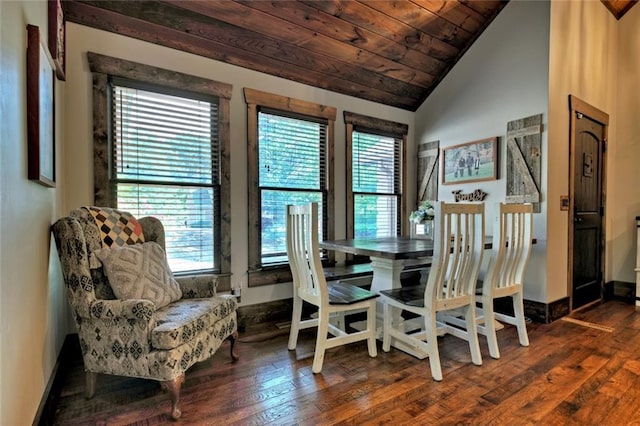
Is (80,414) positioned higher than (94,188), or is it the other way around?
(94,188)

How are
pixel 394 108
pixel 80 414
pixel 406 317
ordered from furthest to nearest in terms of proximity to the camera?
pixel 394 108 < pixel 406 317 < pixel 80 414

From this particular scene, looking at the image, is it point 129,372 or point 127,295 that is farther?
point 127,295

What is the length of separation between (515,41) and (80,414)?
4.70m

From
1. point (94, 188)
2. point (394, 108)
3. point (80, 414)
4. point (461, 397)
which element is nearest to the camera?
point (80, 414)

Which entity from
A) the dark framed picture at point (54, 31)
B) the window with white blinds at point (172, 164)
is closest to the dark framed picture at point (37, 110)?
the dark framed picture at point (54, 31)

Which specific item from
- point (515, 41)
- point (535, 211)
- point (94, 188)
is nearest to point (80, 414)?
point (94, 188)

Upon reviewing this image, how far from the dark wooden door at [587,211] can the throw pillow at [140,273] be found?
13.2 feet

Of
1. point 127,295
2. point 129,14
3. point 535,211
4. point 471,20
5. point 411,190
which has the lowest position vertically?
point 127,295

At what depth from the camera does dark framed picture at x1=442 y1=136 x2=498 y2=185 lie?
360cm

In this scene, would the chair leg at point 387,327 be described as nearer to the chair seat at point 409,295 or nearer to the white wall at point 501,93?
the chair seat at point 409,295

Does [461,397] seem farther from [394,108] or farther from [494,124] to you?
[394,108]

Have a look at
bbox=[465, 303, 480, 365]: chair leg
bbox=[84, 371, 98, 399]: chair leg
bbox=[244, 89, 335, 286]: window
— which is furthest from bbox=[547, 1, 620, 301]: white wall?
bbox=[84, 371, 98, 399]: chair leg

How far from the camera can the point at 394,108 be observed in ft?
14.0

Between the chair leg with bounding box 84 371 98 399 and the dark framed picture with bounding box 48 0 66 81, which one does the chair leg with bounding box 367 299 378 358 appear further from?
the dark framed picture with bounding box 48 0 66 81
